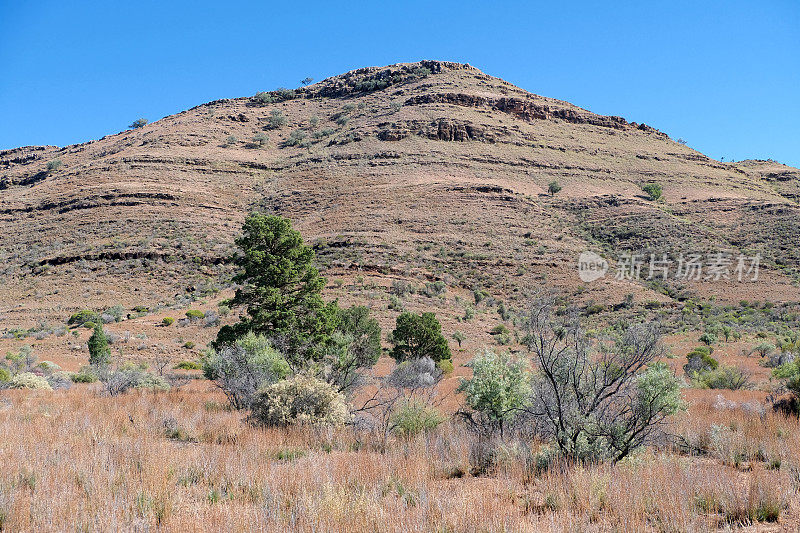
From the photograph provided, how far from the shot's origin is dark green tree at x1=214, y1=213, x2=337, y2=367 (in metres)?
16.3

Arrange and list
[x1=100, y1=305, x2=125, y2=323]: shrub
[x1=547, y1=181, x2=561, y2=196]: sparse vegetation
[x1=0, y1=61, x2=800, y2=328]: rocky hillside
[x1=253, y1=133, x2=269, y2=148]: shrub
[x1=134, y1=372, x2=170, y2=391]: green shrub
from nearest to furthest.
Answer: [x1=134, y1=372, x2=170, y2=391]: green shrub < [x1=100, y1=305, x2=125, y2=323]: shrub < [x1=0, y1=61, x2=800, y2=328]: rocky hillside < [x1=547, y1=181, x2=561, y2=196]: sparse vegetation < [x1=253, y1=133, x2=269, y2=148]: shrub

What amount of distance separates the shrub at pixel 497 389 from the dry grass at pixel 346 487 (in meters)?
0.97

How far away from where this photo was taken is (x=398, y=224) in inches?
2053

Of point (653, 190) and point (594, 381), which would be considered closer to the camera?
point (594, 381)

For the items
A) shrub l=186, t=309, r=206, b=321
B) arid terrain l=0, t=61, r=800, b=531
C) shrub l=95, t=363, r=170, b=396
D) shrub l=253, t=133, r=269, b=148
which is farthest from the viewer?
shrub l=253, t=133, r=269, b=148

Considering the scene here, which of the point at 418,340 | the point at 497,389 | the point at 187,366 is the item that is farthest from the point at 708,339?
the point at 187,366

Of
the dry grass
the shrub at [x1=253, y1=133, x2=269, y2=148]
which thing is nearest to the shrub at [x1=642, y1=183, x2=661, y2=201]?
the shrub at [x1=253, y1=133, x2=269, y2=148]

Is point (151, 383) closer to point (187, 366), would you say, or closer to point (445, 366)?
point (187, 366)

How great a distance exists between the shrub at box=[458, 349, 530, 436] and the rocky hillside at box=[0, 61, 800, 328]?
33.7 m

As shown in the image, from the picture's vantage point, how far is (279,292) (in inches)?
659

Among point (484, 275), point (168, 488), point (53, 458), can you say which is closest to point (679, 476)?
point (168, 488)

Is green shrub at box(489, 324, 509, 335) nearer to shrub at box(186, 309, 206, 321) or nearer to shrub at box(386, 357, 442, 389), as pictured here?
shrub at box(386, 357, 442, 389)

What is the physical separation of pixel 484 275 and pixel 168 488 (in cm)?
4132

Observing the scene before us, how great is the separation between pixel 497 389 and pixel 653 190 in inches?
2634
